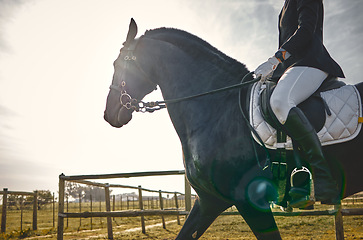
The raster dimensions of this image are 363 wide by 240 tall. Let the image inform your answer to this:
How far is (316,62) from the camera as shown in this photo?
8.29 ft

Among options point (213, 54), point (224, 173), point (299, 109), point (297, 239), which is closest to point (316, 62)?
point (299, 109)

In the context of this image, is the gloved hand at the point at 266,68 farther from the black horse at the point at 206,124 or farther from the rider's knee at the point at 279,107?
the black horse at the point at 206,124

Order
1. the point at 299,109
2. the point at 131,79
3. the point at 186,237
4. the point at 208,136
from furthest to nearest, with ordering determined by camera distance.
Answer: the point at 131,79, the point at 186,237, the point at 208,136, the point at 299,109

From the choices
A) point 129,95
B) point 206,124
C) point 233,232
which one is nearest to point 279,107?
point 206,124

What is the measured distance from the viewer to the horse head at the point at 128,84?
362 centimetres

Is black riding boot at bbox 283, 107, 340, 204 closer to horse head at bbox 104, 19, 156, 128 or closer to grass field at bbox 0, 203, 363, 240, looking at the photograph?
horse head at bbox 104, 19, 156, 128

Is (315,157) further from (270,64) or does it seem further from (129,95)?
(129,95)

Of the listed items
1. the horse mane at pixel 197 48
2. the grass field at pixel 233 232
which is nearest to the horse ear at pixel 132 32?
the horse mane at pixel 197 48

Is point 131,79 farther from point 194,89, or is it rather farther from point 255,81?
point 255,81

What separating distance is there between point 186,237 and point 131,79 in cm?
198

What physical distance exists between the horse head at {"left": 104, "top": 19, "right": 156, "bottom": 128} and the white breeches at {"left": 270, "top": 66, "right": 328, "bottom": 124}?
1716 millimetres

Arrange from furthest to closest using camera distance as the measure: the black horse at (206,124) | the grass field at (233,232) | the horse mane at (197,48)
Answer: the grass field at (233,232), the horse mane at (197,48), the black horse at (206,124)

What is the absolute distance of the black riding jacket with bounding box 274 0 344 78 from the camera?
2.54 metres

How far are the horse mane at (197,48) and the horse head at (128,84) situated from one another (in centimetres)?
27
